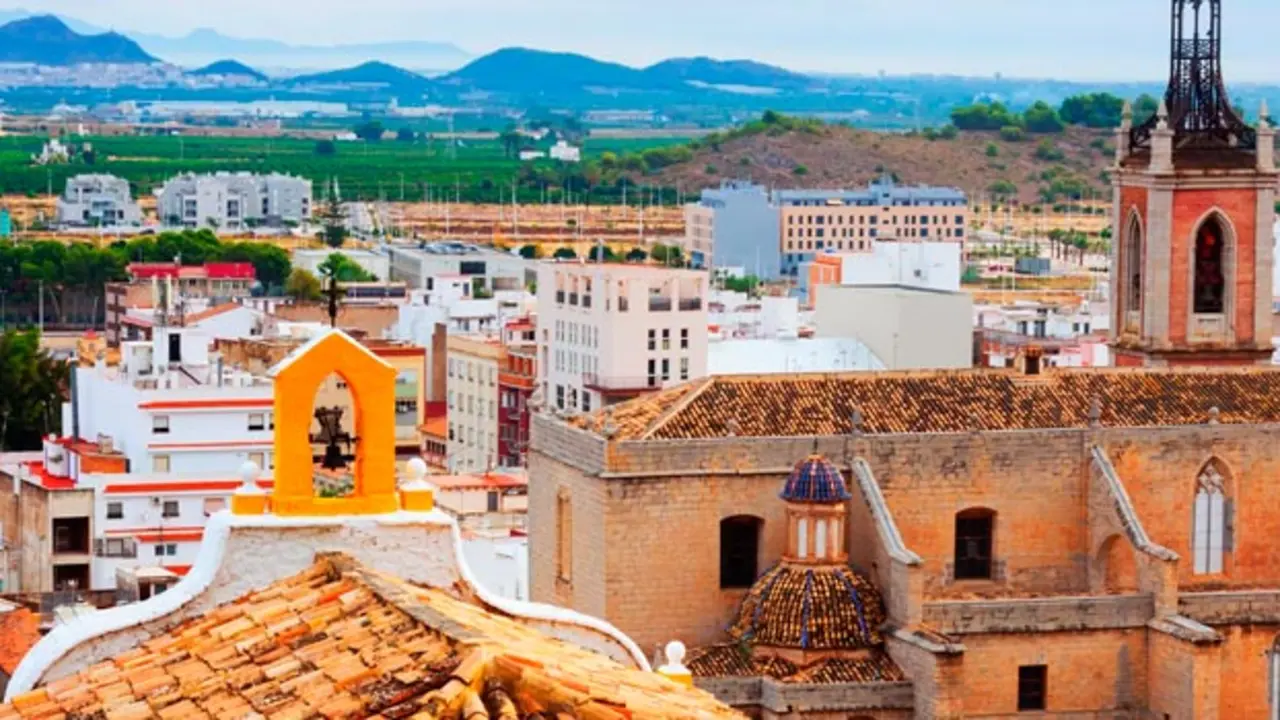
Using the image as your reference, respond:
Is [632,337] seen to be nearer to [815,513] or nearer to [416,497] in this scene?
[815,513]

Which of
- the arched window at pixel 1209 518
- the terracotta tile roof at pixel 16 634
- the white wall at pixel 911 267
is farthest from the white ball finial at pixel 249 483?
the white wall at pixel 911 267

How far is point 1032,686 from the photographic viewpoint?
44.5m

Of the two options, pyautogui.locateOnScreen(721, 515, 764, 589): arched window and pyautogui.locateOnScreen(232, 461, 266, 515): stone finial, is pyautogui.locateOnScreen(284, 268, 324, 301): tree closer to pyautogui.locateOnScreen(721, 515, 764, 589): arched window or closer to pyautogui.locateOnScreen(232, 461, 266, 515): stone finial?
pyautogui.locateOnScreen(721, 515, 764, 589): arched window

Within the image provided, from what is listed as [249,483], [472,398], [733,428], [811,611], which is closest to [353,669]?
[249,483]

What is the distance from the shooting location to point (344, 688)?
1237 cm

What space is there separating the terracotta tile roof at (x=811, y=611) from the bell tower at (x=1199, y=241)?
11.8 metres

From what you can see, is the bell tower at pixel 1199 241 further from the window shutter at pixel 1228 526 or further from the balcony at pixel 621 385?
the balcony at pixel 621 385

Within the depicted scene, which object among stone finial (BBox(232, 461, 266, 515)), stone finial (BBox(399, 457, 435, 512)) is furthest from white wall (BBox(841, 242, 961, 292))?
stone finial (BBox(232, 461, 266, 515))

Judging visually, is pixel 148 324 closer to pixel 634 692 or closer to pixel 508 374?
pixel 508 374

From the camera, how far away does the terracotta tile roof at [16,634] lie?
44.2 m

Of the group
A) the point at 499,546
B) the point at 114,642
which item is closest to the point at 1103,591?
the point at 499,546

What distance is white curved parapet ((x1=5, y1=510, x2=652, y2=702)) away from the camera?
46.4ft

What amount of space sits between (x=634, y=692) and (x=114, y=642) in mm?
2277

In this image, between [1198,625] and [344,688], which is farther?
[1198,625]
